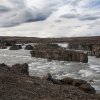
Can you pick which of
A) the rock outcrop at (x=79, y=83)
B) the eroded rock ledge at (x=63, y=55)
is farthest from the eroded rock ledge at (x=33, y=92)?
the eroded rock ledge at (x=63, y=55)

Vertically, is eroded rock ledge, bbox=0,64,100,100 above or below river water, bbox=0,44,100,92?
above

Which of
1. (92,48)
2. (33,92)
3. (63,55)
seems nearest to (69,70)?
(63,55)

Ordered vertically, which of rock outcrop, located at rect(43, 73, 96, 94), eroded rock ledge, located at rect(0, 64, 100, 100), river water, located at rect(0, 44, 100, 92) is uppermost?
eroded rock ledge, located at rect(0, 64, 100, 100)

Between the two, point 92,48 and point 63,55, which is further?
point 92,48

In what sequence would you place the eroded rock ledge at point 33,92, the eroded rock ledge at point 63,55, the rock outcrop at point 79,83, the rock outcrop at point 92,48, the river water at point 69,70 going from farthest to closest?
the rock outcrop at point 92,48 < the eroded rock ledge at point 63,55 < the river water at point 69,70 < the rock outcrop at point 79,83 < the eroded rock ledge at point 33,92

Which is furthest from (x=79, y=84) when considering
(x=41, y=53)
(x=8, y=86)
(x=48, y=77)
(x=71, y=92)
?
(x=41, y=53)

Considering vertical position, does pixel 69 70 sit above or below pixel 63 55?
below

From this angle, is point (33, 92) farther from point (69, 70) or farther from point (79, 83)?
point (69, 70)

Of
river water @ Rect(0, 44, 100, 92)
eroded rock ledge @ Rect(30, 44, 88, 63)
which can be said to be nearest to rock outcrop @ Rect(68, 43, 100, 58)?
eroded rock ledge @ Rect(30, 44, 88, 63)

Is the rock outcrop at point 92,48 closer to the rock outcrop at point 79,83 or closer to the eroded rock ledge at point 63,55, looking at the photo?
the eroded rock ledge at point 63,55

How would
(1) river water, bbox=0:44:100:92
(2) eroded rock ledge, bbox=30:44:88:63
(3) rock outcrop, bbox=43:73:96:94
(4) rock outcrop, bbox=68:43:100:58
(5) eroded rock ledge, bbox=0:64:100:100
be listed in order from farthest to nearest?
1. (4) rock outcrop, bbox=68:43:100:58
2. (2) eroded rock ledge, bbox=30:44:88:63
3. (1) river water, bbox=0:44:100:92
4. (3) rock outcrop, bbox=43:73:96:94
5. (5) eroded rock ledge, bbox=0:64:100:100

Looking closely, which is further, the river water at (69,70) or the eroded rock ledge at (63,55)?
the eroded rock ledge at (63,55)

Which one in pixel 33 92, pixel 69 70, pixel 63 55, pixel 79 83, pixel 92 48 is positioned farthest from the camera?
pixel 92 48

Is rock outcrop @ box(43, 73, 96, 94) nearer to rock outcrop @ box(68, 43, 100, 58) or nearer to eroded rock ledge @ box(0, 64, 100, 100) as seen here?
eroded rock ledge @ box(0, 64, 100, 100)
